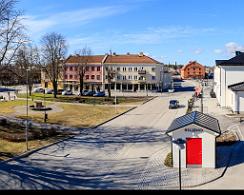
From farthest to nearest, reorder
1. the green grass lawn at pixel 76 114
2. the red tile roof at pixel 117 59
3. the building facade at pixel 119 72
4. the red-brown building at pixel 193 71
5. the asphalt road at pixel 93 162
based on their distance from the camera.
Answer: the red-brown building at pixel 193 71 → the red tile roof at pixel 117 59 → the building facade at pixel 119 72 → the green grass lawn at pixel 76 114 → the asphalt road at pixel 93 162

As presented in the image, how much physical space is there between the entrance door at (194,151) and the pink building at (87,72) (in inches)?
2669

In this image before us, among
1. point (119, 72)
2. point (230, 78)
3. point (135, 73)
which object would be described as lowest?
point (230, 78)

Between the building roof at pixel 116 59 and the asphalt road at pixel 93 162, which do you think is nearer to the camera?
the asphalt road at pixel 93 162

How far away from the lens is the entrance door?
20.8 meters

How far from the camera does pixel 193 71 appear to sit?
141875 mm

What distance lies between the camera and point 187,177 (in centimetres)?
1873

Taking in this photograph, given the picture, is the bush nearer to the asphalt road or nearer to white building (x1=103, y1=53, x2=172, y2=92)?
the asphalt road

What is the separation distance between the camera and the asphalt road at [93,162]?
18.2 meters

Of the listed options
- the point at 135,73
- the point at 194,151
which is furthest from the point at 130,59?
the point at 194,151

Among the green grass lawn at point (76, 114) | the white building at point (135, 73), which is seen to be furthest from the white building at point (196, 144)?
the white building at point (135, 73)

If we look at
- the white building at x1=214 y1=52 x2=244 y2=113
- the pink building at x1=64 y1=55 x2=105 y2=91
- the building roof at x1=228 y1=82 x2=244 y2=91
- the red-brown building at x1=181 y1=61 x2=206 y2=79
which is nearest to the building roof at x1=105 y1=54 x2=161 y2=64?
the pink building at x1=64 y1=55 x2=105 y2=91

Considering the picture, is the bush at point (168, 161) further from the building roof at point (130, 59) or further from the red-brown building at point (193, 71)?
the red-brown building at point (193, 71)

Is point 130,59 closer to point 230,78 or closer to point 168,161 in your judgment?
point 230,78

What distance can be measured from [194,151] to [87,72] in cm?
7009
